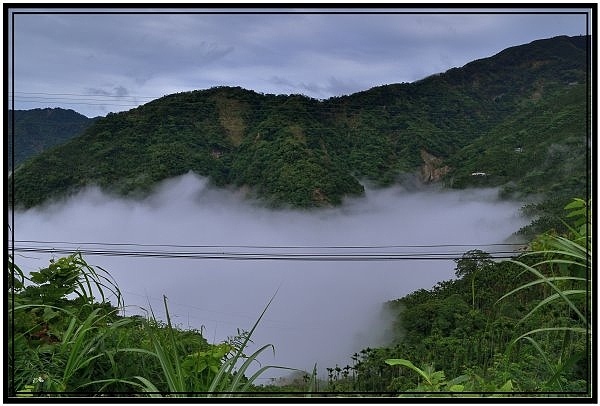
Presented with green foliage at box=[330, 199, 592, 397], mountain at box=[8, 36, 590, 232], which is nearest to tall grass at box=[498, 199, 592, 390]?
green foliage at box=[330, 199, 592, 397]

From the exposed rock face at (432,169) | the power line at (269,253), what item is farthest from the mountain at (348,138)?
the power line at (269,253)

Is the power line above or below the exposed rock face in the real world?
below

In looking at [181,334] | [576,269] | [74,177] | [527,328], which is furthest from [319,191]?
[576,269]

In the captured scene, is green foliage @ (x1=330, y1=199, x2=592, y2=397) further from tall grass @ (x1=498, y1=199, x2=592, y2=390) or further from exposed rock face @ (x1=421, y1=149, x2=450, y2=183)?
exposed rock face @ (x1=421, y1=149, x2=450, y2=183)

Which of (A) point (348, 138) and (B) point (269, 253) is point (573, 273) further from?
(A) point (348, 138)

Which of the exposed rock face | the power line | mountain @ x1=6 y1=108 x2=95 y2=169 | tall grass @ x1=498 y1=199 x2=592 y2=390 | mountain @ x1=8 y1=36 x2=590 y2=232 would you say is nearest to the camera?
tall grass @ x1=498 y1=199 x2=592 y2=390

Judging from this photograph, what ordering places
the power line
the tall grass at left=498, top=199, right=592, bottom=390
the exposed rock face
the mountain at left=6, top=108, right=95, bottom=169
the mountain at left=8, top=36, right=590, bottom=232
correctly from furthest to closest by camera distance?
the exposed rock face
the mountain at left=8, top=36, right=590, bottom=232
the power line
the mountain at left=6, top=108, right=95, bottom=169
the tall grass at left=498, top=199, right=592, bottom=390

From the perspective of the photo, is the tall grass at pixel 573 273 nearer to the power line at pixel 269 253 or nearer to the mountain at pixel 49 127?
the power line at pixel 269 253
